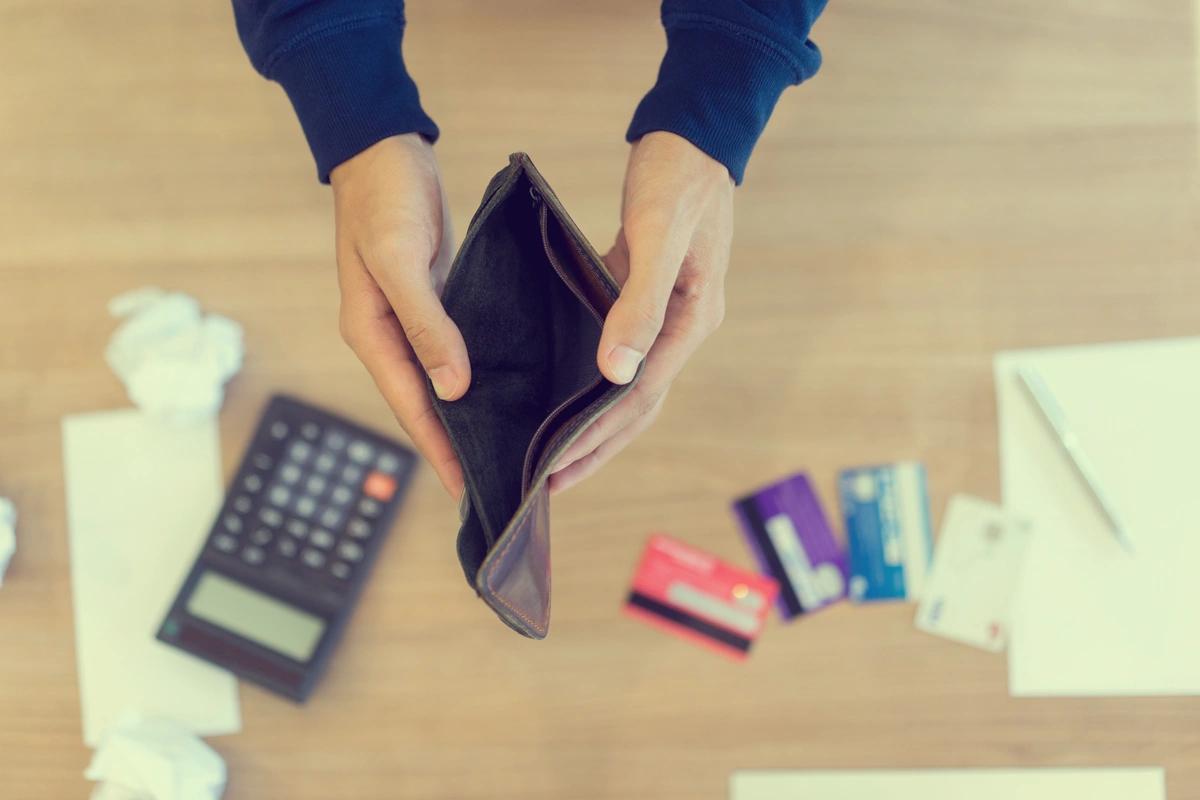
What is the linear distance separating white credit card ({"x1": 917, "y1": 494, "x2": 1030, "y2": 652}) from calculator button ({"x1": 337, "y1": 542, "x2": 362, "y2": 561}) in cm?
39

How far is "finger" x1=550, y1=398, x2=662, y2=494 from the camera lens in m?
0.53

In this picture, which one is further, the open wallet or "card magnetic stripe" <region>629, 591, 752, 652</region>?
"card magnetic stripe" <region>629, 591, 752, 652</region>

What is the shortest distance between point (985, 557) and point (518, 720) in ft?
1.12

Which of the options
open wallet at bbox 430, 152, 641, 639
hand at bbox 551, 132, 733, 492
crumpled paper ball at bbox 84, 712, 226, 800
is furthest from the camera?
crumpled paper ball at bbox 84, 712, 226, 800

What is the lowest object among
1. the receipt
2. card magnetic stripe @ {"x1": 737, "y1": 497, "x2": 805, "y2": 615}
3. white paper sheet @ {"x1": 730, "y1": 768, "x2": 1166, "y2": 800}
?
white paper sheet @ {"x1": 730, "y1": 768, "x2": 1166, "y2": 800}

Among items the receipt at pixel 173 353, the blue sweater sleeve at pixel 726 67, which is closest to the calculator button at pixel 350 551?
the receipt at pixel 173 353

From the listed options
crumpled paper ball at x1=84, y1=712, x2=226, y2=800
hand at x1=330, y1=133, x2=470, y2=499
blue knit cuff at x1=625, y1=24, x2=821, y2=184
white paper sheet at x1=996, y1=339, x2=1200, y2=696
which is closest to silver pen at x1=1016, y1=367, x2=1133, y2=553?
white paper sheet at x1=996, y1=339, x2=1200, y2=696

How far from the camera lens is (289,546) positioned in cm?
65

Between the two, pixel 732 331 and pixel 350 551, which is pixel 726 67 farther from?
pixel 350 551

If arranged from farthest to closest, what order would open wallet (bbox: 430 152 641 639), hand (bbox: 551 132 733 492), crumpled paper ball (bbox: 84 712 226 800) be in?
crumpled paper ball (bbox: 84 712 226 800)
hand (bbox: 551 132 733 492)
open wallet (bbox: 430 152 641 639)

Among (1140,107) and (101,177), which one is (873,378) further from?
(101,177)

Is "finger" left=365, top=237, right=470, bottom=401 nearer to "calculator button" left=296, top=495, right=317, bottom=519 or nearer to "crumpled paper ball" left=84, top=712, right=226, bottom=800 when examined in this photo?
"calculator button" left=296, top=495, right=317, bottom=519

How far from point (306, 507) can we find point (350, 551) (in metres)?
0.05

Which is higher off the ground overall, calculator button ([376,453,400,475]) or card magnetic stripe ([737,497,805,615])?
calculator button ([376,453,400,475])
